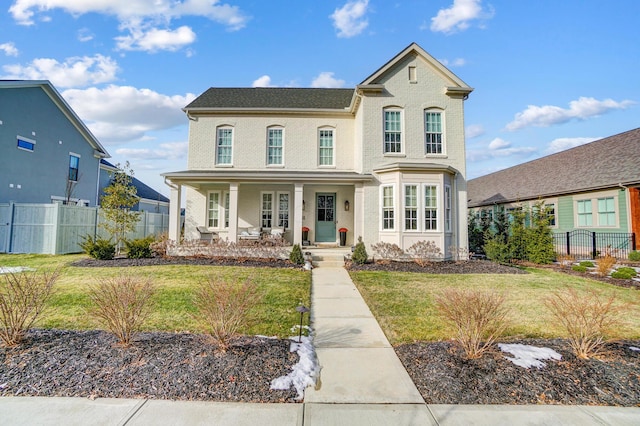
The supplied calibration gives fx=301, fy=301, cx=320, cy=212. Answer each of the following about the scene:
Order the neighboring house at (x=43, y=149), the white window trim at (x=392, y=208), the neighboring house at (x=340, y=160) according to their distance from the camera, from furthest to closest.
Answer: the neighboring house at (x=43, y=149)
the neighboring house at (x=340, y=160)
the white window trim at (x=392, y=208)

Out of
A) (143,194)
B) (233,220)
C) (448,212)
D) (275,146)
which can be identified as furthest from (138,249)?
(143,194)

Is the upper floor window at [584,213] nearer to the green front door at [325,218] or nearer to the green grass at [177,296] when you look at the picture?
the green front door at [325,218]

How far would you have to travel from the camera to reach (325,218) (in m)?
14.6

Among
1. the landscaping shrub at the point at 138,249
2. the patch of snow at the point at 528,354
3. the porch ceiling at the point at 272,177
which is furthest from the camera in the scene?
the porch ceiling at the point at 272,177

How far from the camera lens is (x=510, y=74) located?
12711 millimetres

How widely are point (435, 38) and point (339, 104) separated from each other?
5.04m

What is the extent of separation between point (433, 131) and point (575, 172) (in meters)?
10.8

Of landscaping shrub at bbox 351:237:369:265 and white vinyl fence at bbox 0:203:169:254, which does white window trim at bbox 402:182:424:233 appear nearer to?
landscaping shrub at bbox 351:237:369:265

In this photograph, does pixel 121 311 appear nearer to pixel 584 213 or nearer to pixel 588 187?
pixel 588 187

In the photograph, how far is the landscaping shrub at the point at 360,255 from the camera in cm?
1123

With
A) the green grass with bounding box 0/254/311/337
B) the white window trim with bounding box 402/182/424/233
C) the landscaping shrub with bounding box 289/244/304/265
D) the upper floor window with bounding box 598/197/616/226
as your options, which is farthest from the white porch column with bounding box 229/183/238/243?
the upper floor window with bounding box 598/197/616/226

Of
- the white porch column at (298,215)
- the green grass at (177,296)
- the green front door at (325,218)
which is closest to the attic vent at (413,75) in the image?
the green front door at (325,218)

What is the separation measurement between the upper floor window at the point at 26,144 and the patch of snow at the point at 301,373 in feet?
65.2

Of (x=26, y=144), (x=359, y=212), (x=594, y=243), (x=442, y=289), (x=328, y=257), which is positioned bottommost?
(x=442, y=289)
